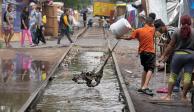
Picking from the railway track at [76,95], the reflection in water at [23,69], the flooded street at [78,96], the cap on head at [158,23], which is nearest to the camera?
the railway track at [76,95]

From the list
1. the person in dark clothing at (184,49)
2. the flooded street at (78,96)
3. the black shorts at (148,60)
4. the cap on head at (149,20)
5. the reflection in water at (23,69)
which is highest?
the cap on head at (149,20)

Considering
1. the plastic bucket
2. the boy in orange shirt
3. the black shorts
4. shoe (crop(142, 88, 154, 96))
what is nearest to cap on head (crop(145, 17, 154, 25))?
the boy in orange shirt

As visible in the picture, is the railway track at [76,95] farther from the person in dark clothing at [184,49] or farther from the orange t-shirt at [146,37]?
the person in dark clothing at [184,49]

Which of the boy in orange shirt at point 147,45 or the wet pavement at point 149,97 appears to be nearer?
the wet pavement at point 149,97

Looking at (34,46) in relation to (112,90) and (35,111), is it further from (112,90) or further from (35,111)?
(35,111)

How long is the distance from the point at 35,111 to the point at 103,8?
60030 mm

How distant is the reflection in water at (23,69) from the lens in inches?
563

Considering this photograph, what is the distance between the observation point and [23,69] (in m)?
16.2

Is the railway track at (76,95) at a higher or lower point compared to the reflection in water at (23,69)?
higher

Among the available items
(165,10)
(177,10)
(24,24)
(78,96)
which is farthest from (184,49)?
(165,10)

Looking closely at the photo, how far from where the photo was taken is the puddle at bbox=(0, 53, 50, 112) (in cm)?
1080

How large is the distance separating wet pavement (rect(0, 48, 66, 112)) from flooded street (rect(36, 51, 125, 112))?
447 millimetres

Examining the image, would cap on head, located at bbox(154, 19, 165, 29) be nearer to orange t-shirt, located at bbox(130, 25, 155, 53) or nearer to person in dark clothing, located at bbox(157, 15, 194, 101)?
orange t-shirt, located at bbox(130, 25, 155, 53)

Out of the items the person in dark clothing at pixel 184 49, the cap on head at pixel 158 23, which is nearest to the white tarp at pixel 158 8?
the cap on head at pixel 158 23
